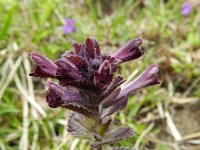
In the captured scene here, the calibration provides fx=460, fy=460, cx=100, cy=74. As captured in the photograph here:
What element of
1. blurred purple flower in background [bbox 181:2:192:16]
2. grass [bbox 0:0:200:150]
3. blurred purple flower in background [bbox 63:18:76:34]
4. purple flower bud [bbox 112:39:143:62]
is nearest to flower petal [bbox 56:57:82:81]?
purple flower bud [bbox 112:39:143:62]

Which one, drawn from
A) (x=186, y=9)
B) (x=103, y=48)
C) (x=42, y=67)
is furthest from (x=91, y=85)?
(x=186, y=9)

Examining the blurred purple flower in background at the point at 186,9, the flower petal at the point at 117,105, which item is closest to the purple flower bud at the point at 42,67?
the flower petal at the point at 117,105

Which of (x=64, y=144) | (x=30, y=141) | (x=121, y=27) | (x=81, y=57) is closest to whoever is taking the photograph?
(x=81, y=57)

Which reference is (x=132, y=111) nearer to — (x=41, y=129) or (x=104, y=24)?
(x=41, y=129)

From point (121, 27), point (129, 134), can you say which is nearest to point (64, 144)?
point (129, 134)

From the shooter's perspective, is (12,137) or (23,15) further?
(23,15)

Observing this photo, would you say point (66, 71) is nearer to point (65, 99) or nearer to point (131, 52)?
point (65, 99)

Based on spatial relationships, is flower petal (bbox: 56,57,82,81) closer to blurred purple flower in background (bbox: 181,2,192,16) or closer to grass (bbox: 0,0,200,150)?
grass (bbox: 0,0,200,150)
